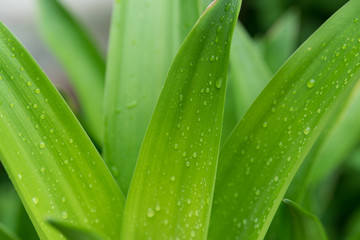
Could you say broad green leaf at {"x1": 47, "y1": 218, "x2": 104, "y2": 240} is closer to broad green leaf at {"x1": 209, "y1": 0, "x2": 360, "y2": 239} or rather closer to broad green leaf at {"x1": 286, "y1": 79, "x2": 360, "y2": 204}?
broad green leaf at {"x1": 209, "y1": 0, "x2": 360, "y2": 239}

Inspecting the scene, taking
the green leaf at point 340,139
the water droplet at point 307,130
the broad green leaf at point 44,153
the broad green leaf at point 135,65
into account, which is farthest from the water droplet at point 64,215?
the green leaf at point 340,139

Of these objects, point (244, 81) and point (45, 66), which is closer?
point (244, 81)

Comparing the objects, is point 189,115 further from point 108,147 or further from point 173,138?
point 108,147

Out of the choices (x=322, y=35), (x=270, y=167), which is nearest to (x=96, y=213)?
(x=270, y=167)

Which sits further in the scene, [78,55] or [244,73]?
[78,55]

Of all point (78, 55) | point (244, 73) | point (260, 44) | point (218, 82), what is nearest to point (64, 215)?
point (218, 82)

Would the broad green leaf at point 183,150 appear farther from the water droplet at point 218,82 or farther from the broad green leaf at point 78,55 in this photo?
the broad green leaf at point 78,55

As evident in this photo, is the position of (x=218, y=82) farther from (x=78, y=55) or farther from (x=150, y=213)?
(x=78, y=55)
